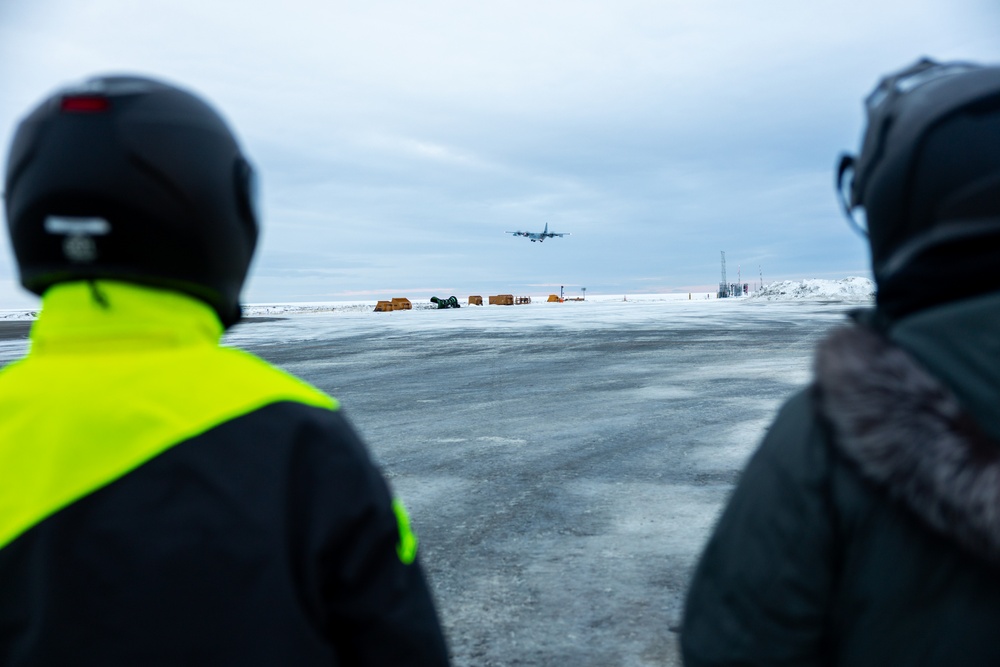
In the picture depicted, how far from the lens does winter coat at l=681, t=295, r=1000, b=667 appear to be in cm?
111

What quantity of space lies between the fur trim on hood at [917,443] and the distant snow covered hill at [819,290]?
67674 millimetres

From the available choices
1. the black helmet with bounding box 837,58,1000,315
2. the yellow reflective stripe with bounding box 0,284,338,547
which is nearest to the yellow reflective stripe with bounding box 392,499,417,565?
the yellow reflective stripe with bounding box 0,284,338,547

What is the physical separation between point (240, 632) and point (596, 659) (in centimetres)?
207

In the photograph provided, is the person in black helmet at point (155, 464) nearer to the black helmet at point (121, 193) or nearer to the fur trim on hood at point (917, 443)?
the black helmet at point (121, 193)

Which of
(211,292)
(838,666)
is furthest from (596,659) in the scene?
(211,292)

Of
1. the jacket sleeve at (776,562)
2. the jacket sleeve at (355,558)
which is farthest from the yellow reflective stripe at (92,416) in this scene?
the jacket sleeve at (776,562)

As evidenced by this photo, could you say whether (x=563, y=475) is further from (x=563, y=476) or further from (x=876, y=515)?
(x=876, y=515)

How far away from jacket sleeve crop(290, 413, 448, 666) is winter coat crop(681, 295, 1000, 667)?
56 centimetres

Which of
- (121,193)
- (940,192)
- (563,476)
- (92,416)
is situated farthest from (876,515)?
(563,476)

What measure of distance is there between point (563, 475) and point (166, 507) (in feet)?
15.3

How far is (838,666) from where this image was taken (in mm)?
1343

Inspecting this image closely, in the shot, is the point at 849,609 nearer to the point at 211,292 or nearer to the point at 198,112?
the point at 211,292

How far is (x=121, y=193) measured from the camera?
1387 mm

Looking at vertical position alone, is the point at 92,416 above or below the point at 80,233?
below
